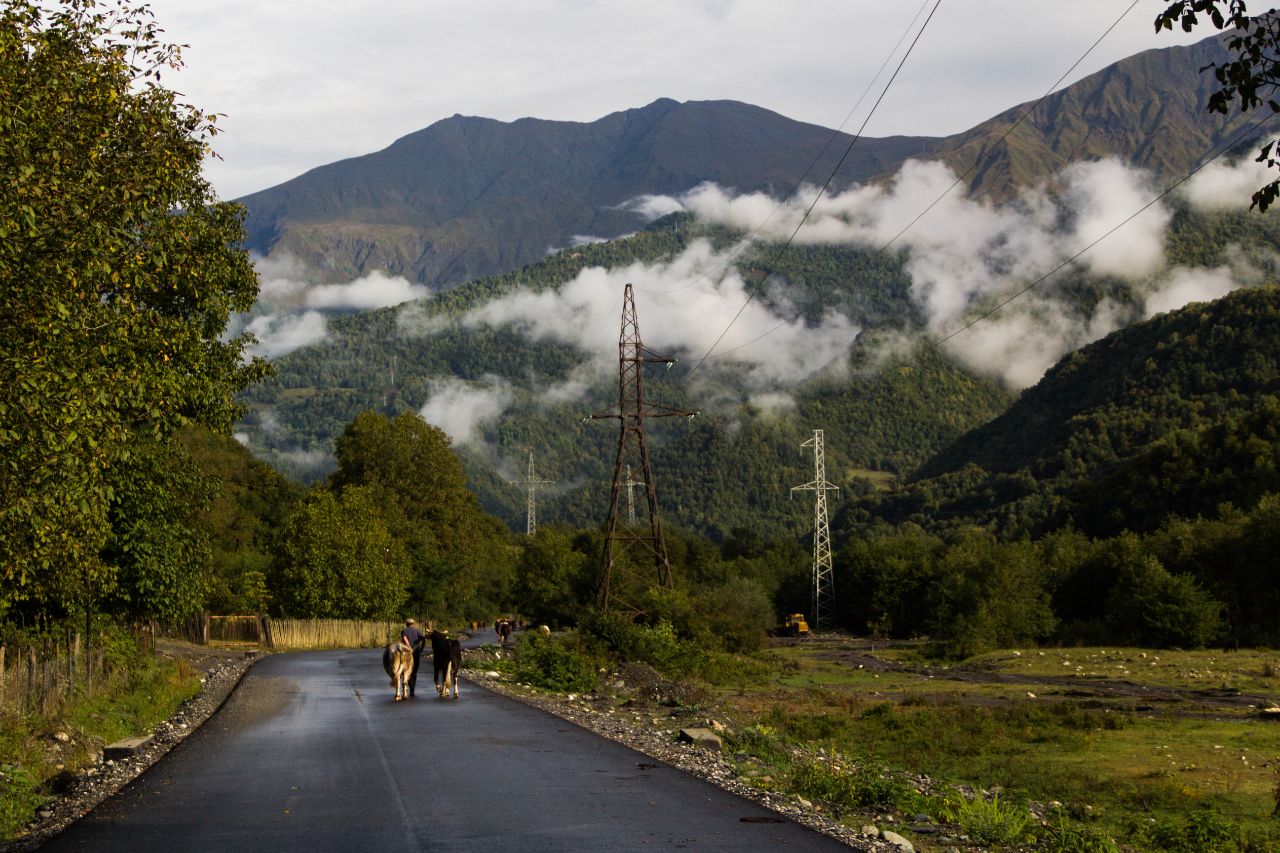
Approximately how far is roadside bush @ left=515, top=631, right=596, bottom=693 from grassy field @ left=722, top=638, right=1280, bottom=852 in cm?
438

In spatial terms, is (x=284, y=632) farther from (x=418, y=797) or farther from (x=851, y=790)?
(x=851, y=790)

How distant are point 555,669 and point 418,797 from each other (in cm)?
2085

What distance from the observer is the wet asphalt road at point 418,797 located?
11.5 m

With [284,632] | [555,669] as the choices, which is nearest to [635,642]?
[555,669]

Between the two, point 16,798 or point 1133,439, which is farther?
point 1133,439

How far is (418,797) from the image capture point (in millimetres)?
13875

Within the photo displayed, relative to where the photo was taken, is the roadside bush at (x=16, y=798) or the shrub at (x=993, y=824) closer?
the roadside bush at (x=16, y=798)

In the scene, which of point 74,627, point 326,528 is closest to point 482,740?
point 74,627

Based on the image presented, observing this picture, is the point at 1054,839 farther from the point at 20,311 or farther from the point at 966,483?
the point at 966,483

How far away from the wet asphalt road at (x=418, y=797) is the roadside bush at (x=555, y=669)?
10.7 meters

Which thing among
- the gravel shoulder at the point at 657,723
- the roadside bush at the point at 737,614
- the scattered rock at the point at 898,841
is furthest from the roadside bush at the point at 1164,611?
the scattered rock at the point at 898,841

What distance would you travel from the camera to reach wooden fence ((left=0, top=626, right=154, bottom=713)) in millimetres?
19750

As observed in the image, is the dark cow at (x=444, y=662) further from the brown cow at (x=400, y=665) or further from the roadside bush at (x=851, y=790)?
the roadside bush at (x=851, y=790)

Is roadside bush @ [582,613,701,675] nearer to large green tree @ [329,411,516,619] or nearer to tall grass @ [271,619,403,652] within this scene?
tall grass @ [271,619,403,652]
